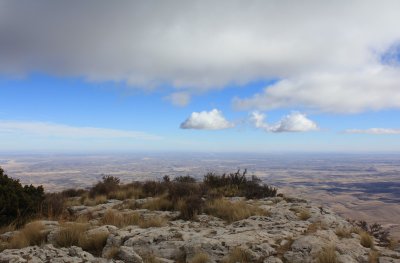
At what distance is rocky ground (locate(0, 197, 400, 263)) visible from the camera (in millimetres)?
7020

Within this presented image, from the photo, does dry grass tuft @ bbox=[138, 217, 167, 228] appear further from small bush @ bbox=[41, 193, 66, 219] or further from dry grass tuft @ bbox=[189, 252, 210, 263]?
small bush @ bbox=[41, 193, 66, 219]

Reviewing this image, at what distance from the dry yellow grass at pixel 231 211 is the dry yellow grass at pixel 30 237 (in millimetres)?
5145

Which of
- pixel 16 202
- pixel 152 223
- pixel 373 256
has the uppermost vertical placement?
pixel 16 202

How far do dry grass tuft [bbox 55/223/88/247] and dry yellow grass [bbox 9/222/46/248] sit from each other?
0.45m

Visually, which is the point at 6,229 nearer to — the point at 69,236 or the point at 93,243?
the point at 69,236

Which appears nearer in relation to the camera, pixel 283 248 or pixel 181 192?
pixel 283 248

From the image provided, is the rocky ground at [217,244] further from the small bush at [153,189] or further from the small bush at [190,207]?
the small bush at [153,189]

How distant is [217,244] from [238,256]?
2.22 ft

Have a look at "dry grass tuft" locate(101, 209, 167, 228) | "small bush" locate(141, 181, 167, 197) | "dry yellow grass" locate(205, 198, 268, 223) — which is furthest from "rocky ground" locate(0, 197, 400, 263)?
"small bush" locate(141, 181, 167, 197)

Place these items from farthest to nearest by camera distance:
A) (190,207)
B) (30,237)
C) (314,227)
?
(190,207) → (314,227) → (30,237)

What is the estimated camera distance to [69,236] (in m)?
8.09

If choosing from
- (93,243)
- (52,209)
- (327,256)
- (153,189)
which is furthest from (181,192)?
(327,256)

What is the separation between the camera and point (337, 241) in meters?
8.24

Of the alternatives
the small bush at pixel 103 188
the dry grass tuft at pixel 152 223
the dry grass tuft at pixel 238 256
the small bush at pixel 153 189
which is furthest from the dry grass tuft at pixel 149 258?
the small bush at pixel 103 188
